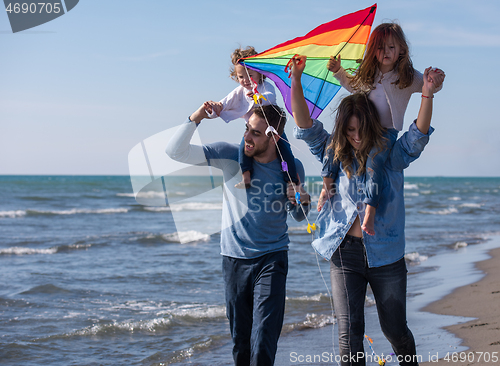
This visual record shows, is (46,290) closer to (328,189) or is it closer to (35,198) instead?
(328,189)

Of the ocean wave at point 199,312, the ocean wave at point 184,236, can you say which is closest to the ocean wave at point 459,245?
the ocean wave at point 184,236

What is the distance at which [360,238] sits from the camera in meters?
2.63

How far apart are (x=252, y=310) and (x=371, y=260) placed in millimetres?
979

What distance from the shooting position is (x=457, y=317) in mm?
5391

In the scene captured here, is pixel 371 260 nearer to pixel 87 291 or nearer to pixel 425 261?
pixel 87 291

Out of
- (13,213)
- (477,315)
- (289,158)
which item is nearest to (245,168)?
(289,158)

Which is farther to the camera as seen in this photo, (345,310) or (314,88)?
(314,88)

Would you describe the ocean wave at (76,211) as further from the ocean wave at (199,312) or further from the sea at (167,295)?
the ocean wave at (199,312)

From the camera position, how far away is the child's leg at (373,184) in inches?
100

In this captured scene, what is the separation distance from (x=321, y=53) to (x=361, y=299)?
4.97 ft

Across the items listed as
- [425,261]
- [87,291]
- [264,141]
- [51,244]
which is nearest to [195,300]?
[87,291]

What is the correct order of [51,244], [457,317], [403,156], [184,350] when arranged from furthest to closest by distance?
[51,244] < [457,317] < [184,350] < [403,156]

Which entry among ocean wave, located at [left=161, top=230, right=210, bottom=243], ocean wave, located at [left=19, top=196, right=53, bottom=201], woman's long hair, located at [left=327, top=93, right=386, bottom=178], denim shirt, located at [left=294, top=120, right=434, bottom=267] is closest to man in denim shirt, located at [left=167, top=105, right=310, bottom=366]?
denim shirt, located at [left=294, top=120, right=434, bottom=267]

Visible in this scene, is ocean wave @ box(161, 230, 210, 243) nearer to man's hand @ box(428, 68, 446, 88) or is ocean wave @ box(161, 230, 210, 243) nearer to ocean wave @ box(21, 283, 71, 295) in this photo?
ocean wave @ box(21, 283, 71, 295)
